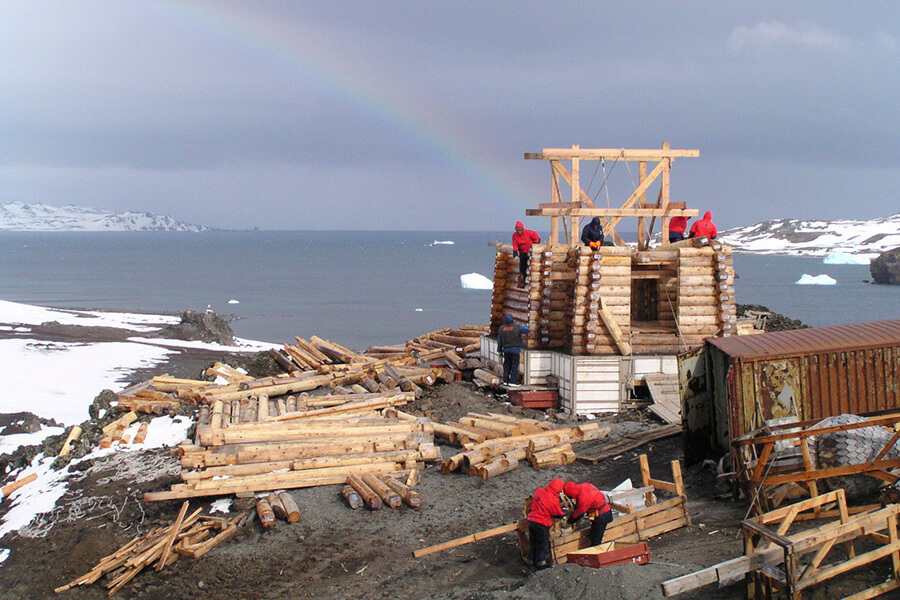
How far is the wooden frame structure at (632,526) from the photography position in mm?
10891

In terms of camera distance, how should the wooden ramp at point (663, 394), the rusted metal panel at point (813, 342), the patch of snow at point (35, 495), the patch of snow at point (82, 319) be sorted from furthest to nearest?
1. the patch of snow at point (82, 319)
2. the wooden ramp at point (663, 394)
3. the patch of snow at point (35, 495)
4. the rusted metal panel at point (813, 342)

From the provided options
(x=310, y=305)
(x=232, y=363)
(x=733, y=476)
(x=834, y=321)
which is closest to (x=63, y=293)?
(x=310, y=305)

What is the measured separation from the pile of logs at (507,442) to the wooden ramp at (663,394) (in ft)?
6.87

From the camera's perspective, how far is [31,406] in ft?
84.0

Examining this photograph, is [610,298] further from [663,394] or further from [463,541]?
[463,541]

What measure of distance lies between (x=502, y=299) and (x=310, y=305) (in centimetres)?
6413

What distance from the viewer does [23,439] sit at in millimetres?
21281

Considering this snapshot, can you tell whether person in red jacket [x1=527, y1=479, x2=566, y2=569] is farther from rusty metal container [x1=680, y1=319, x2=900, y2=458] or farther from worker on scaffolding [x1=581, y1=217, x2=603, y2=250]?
worker on scaffolding [x1=581, y1=217, x2=603, y2=250]

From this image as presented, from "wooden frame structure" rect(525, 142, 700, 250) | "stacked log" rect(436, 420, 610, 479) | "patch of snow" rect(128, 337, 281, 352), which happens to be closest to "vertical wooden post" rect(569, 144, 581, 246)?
"wooden frame structure" rect(525, 142, 700, 250)

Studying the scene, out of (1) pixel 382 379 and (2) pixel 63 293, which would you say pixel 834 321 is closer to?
(1) pixel 382 379

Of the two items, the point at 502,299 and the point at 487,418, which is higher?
the point at 502,299

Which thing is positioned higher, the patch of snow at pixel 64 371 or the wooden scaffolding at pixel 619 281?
the wooden scaffolding at pixel 619 281

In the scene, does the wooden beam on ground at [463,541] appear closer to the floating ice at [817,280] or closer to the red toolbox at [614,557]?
the red toolbox at [614,557]

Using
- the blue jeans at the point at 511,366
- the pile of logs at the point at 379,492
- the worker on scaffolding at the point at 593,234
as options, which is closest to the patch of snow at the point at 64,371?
the pile of logs at the point at 379,492
